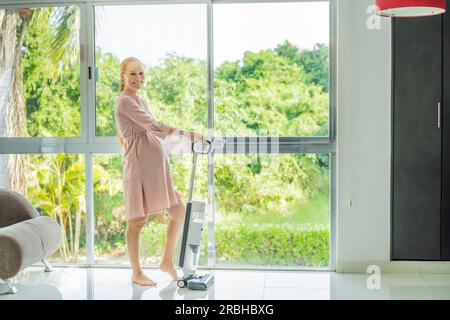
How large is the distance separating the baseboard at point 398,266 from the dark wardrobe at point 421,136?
5cm

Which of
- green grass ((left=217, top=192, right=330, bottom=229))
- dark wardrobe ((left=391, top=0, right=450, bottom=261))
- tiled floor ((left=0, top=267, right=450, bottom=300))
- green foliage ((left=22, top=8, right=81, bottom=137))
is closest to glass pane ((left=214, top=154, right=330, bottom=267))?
green grass ((left=217, top=192, right=330, bottom=229))

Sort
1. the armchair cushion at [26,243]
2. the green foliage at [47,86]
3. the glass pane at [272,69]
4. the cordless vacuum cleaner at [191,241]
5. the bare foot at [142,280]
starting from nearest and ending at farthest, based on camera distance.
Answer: the armchair cushion at [26,243] < the cordless vacuum cleaner at [191,241] < the bare foot at [142,280] < the glass pane at [272,69] < the green foliage at [47,86]

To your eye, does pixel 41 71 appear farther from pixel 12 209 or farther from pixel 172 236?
pixel 172 236

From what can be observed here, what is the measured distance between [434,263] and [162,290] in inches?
83.2

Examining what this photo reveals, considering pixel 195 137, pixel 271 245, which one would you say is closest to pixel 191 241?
pixel 195 137

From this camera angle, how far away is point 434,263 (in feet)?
19.6

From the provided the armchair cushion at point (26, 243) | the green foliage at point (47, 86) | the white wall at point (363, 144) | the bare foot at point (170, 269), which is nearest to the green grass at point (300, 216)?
the white wall at point (363, 144)

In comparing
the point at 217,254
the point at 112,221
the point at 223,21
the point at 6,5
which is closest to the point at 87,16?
the point at 6,5

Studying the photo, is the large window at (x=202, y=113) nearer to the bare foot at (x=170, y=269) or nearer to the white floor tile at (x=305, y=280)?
the white floor tile at (x=305, y=280)

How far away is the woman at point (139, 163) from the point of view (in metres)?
5.66

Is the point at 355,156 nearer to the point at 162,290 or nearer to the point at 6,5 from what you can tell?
the point at 162,290

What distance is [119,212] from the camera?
6.33 m

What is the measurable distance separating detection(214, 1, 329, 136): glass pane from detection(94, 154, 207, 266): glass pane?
0.45 m

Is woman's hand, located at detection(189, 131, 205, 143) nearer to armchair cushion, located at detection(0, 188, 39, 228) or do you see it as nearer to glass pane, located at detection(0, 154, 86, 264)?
glass pane, located at detection(0, 154, 86, 264)
